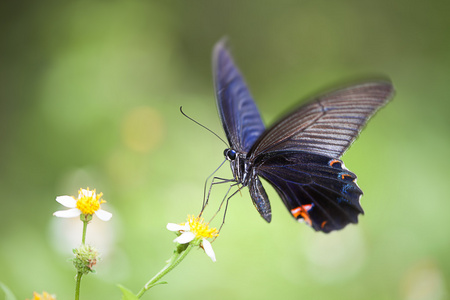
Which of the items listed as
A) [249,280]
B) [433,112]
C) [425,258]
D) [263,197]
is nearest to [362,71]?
[433,112]

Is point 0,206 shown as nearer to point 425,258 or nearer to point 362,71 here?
point 425,258

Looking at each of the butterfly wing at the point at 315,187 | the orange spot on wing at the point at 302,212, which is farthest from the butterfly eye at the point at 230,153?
the orange spot on wing at the point at 302,212

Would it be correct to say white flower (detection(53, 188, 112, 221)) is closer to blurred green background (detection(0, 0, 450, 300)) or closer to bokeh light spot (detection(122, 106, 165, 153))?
blurred green background (detection(0, 0, 450, 300))

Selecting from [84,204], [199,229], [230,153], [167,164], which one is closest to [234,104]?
[230,153]

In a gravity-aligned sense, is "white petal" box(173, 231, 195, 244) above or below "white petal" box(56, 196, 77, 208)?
below

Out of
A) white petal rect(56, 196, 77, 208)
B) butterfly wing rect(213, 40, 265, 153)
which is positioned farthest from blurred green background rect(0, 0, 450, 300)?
white petal rect(56, 196, 77, 208)
